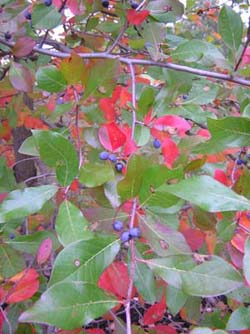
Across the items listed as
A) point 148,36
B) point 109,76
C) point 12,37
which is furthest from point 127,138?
point 12,37

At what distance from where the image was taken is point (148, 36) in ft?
3.43

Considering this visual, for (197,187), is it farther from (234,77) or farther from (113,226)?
(234,77)

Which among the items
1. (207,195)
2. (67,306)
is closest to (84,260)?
(67,306)

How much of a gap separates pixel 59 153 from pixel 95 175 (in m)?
0.06

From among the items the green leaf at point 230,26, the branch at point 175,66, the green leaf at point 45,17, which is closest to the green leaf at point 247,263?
the branch at point 175,66

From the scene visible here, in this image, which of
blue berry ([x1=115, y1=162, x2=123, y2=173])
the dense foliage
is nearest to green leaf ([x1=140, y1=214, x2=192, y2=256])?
the dense foliage

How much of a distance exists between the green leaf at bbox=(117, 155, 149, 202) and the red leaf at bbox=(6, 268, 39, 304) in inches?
10.9

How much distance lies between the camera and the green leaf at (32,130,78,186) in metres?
0.66

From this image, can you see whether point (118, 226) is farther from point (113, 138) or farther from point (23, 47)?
point (23, 47)

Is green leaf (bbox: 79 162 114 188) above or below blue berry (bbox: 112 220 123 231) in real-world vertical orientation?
above

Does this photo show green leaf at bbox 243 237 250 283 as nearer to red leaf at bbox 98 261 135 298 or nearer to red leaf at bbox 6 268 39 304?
red leaf at bbox 98 261 135 298

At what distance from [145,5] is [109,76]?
0.90ft

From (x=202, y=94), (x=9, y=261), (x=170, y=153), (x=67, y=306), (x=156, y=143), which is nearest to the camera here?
Result: (x=67, y=306)

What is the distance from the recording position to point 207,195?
1.92ft
